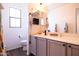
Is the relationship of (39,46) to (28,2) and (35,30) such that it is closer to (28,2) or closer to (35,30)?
(35,30)

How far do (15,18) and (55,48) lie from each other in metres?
0.74

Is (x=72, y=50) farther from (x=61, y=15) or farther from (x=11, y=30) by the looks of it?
(x=11, y=30)

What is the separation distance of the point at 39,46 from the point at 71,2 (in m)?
0.83

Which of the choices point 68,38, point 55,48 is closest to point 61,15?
point 68,38

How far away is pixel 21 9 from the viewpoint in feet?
5.71

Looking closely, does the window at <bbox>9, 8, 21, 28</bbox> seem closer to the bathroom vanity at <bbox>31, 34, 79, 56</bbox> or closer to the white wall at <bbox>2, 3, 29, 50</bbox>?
the white wall at <bbox>2, 3, 29, 50</bbox>

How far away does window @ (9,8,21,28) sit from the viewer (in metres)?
1.74

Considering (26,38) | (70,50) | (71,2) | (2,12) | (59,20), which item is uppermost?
(71,2)

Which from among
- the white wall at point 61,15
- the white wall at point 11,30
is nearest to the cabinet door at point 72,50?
the white wall at point 61,15

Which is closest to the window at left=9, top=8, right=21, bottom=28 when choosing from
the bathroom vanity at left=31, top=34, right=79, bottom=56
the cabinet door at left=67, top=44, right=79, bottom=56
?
the bathroom vanity at left=31, top=34, right=79, bottom=56

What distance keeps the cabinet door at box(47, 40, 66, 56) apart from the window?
540mm

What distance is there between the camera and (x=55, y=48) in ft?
5.73

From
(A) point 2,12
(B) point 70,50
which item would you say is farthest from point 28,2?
(B) point 70,50

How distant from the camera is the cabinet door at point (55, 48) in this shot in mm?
1666
